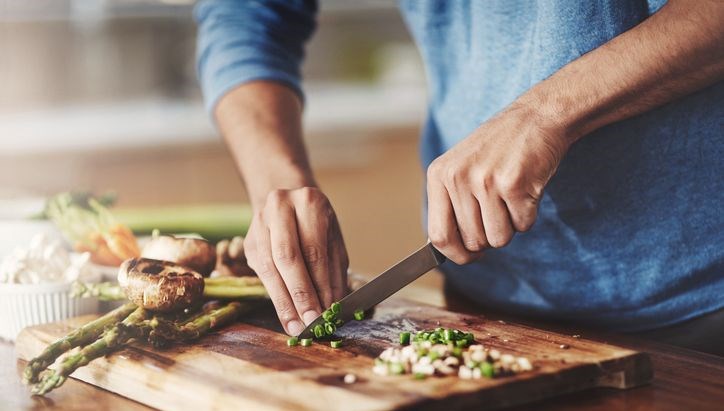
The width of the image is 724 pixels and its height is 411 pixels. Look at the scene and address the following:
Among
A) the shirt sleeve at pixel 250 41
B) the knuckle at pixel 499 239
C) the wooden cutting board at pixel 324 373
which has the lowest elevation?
the wooden cutting board at pixel 324 373

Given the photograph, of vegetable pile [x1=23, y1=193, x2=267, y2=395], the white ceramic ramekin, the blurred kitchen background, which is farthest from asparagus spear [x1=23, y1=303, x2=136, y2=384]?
the blurred kitchen background

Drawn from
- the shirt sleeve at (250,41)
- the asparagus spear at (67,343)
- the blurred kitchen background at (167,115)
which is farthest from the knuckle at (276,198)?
the blurred kitchen background at (167,115)

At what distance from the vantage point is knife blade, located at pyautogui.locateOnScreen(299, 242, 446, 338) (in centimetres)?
97

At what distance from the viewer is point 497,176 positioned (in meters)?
0.88

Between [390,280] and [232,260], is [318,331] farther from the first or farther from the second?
[232,260]

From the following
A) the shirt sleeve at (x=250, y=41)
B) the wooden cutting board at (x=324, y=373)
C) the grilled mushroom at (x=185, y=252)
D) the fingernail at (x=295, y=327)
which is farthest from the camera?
the shirt sleeve at (x=250, y=41)

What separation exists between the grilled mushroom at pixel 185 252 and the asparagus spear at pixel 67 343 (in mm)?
135

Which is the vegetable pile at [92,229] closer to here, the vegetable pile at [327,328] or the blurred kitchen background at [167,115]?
the vegetable pile at [327,328]

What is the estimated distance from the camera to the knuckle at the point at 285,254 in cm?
99

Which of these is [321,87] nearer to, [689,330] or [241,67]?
[241,67]

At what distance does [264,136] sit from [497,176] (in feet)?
1.41

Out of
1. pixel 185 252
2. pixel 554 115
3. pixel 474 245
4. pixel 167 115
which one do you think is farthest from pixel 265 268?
pixel 167 115

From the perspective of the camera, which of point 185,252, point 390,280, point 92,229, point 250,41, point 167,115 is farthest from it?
point 167,115

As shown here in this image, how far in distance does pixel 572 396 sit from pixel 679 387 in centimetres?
10
